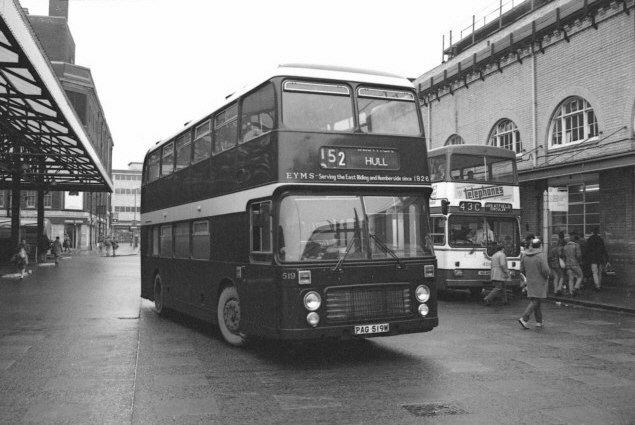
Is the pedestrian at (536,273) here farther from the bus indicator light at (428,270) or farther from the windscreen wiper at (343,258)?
the windscreen wiper at (343,258)

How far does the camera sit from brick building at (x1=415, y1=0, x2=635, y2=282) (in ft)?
58.4

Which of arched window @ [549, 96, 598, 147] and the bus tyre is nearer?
the bus tyre

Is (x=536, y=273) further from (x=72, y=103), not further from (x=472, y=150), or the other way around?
(x=72, y=103)

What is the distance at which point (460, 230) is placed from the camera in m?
16.1

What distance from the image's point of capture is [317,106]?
26.0ft

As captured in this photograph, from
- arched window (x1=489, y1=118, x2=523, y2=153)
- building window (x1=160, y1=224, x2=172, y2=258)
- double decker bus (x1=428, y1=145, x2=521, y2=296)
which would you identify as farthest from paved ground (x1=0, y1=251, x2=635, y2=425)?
arched window (x1=489, y1=118, x2=523, y2=153)

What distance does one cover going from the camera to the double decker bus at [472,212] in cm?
1595

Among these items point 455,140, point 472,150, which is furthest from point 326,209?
point 455,140

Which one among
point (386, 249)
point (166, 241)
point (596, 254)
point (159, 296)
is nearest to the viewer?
point (386, 249)

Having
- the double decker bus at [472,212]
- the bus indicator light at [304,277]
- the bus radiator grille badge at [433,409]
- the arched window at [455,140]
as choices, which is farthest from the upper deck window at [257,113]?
the arched window at [455,140]

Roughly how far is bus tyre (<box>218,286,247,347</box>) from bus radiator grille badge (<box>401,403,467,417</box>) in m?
3.45

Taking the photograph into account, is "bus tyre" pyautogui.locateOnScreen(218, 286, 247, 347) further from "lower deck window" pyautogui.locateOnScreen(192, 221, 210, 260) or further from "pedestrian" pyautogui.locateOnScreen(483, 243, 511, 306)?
"pedestrian" pyautogui.locateOnScreen(483, 243, 511, 306)

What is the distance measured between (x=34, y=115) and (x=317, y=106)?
15.5m

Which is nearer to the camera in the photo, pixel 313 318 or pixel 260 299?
pixel 313 318
